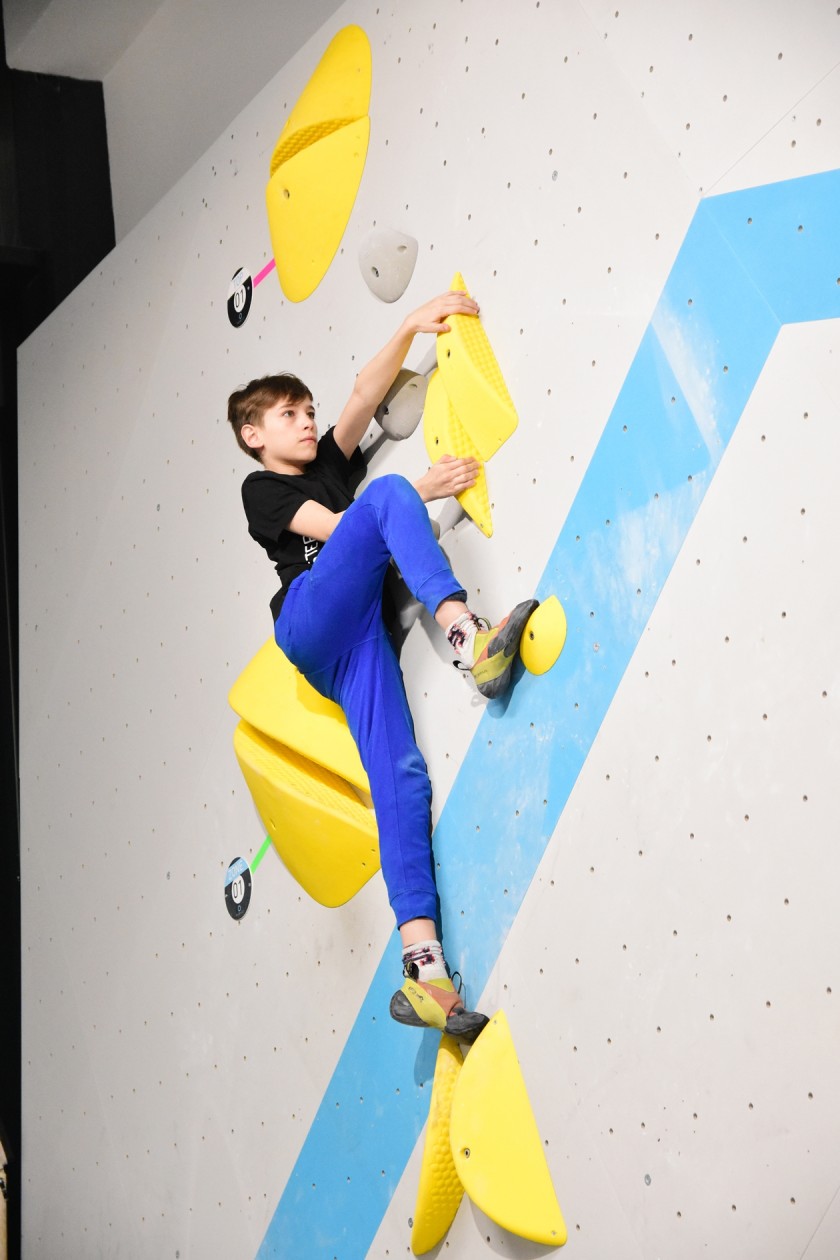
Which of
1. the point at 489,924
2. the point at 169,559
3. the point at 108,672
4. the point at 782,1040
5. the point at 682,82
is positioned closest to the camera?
the point at 782,1040

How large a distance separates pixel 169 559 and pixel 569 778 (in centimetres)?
128

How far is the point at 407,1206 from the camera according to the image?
6.44ft

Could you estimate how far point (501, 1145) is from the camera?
1.77 m

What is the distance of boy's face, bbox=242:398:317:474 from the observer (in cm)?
221

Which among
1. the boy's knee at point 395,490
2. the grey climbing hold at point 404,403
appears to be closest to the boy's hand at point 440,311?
the grey climbing hold at point 404,403

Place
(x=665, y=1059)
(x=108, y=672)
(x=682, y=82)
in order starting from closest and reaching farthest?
(x=665, y=1059), (x=682, y=82), (x=108, y=672)

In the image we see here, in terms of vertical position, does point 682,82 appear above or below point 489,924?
above

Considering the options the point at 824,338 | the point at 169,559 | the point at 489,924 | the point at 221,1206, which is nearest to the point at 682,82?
the point at 824,338

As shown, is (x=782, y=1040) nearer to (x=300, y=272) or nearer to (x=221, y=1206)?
(x=221, y=1206)

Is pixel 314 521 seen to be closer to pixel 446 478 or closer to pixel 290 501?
pixel 290 501

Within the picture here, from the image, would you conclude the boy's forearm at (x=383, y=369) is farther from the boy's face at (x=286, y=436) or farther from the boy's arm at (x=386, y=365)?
the boy's face at (x=286, y=436)

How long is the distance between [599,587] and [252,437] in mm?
772

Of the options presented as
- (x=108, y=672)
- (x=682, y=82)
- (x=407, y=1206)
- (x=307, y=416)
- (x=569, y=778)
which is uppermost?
(x=682, y=82)

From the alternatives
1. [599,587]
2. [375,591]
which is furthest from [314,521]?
[599,587]
